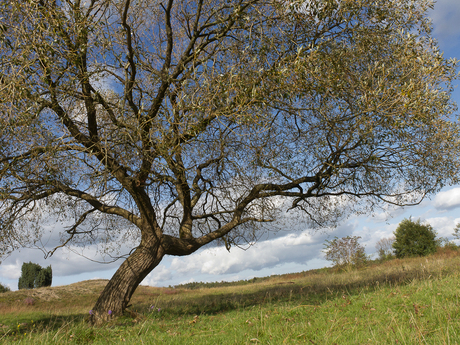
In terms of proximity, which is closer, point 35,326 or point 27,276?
point 35,326

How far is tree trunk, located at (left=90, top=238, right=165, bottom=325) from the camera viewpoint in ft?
27.1

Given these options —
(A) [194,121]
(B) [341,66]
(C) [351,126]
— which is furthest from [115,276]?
(B) [341,66]

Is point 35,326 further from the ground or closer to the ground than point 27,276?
closer to the ground

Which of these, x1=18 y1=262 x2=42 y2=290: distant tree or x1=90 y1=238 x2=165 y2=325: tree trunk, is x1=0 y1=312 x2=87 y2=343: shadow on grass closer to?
x1=90 y1=238 x2=165 y2=325: tree trunk

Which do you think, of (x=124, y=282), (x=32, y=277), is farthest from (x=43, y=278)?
(x=124, y=282)

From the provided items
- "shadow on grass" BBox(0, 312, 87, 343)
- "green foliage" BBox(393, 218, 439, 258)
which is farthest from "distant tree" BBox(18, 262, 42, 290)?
"green foliage" BBox(393, 218, 439, 258)

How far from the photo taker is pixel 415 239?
28.5 meters

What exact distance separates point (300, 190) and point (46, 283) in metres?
30.0

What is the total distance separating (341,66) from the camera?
762 centimetres

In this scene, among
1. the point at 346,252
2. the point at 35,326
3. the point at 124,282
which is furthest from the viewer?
the point at 346,252

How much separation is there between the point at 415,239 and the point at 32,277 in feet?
119

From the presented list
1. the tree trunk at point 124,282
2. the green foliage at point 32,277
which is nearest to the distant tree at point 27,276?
the green foliage at point 32,277

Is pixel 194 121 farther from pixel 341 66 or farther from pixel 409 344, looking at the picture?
pixel 409 344

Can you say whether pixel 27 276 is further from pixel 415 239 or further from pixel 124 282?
pixel 415 239
